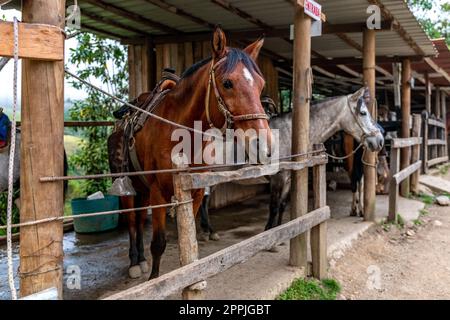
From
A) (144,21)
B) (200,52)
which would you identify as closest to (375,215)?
(200,52)

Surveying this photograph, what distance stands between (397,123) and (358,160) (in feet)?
7.58

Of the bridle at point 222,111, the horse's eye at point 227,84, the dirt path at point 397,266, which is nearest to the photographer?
the bridle at point 222,111

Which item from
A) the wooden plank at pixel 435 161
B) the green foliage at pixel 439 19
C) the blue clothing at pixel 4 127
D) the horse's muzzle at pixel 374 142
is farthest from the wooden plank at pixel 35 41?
the green foliage at pixel 439 19

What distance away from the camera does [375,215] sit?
6.15 m

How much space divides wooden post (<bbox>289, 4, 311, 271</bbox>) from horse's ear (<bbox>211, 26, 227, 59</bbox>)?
1.32 metres

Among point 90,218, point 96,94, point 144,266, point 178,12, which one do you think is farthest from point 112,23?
point 144,266

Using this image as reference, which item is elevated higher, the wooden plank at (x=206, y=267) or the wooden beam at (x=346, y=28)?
the wooden beam at (x=346, y=28)

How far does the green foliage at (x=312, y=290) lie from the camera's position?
134 inches

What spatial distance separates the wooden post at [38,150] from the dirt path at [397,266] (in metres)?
2.92

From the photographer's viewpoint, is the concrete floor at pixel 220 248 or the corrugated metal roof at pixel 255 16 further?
the corrugated metal roof at pixel 255 16

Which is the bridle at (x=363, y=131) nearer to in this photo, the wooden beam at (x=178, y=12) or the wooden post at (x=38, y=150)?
the wooden beam at (x=178, y=12)

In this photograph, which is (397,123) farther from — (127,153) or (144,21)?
(127,153)

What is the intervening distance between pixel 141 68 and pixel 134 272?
13.0ft

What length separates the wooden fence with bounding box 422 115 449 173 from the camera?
1010 centimetres
